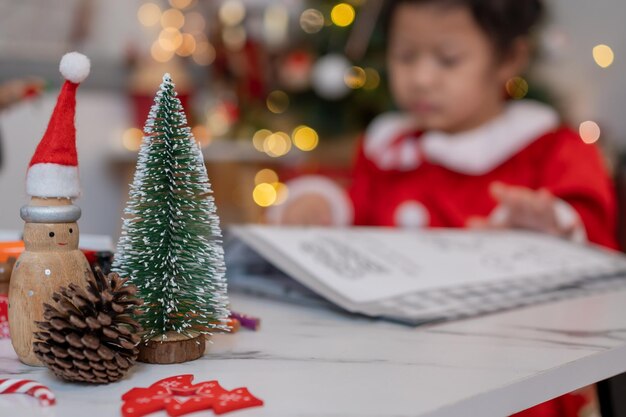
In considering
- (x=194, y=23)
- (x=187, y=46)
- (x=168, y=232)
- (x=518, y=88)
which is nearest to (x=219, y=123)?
(x=187, y=46)

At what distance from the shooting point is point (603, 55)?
94.4 inches

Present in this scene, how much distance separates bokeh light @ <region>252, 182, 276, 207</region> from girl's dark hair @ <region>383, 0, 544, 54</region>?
122 centimetres

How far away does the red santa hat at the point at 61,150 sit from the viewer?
41cm

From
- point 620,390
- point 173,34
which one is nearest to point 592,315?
point 620,390

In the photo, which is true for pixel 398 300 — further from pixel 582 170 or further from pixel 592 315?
pixel 582 170

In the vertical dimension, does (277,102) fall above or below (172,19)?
below

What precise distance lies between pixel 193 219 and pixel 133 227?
0.04 meters

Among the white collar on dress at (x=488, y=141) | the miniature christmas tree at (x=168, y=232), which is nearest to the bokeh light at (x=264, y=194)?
the white collar on dress at (x=488, y=141)

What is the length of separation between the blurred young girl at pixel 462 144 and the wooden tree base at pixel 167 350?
0.70 meters

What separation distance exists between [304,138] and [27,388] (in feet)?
7.48

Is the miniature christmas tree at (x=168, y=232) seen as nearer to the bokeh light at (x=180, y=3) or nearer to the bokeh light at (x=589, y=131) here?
the bokeh light at (x=589, y=131)

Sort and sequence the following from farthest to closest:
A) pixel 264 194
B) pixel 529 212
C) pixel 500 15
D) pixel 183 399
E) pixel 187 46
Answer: pixel 187 46 → pixel 264 194 → pixel 500 15 → pixel 529 212 → pixel 183 399

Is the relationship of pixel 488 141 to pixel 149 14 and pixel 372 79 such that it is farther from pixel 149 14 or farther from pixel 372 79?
pixel 149 14

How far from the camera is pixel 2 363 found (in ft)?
1.36
